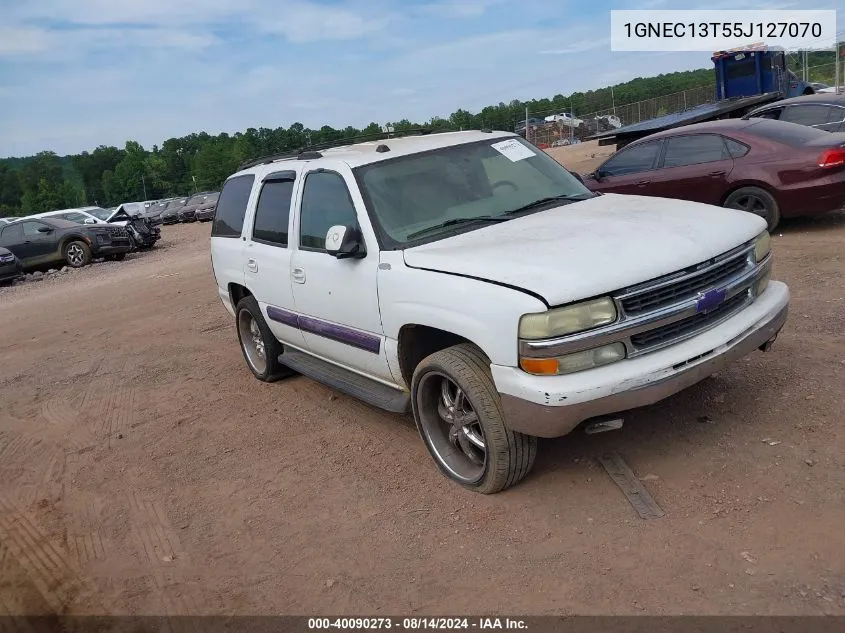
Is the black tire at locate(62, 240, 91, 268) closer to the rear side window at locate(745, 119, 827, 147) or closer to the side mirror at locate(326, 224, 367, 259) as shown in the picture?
the rear side window at locate(745, 119, 827, 147)

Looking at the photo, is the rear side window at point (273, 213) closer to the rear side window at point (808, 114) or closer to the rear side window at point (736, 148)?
the rear side window at point (736, 148)

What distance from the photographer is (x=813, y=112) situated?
12.5m

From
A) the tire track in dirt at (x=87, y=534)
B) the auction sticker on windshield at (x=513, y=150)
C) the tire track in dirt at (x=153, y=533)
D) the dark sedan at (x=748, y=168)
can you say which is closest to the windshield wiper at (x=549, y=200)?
the auction sticker on windshield at (x=513, y=150)

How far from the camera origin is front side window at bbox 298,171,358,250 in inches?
184

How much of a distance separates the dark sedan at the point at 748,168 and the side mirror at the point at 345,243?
6061 mm

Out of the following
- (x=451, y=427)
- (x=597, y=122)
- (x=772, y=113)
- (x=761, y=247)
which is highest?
(x=597, y=122)

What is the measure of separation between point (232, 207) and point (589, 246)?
384 cm

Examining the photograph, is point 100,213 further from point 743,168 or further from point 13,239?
point 743,168

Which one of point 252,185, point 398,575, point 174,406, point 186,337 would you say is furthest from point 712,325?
point 186,337

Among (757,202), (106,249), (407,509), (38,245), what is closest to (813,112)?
(757,202)

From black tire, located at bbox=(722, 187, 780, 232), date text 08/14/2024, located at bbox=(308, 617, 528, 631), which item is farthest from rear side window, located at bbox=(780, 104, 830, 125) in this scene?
date text 08/14/2024, located at bbox=(308, 617, 528, 631)

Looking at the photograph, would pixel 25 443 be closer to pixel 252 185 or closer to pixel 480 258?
pixel 252 185

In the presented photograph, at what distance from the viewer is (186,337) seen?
8.94 meters

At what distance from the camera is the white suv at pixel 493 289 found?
11.1ft
